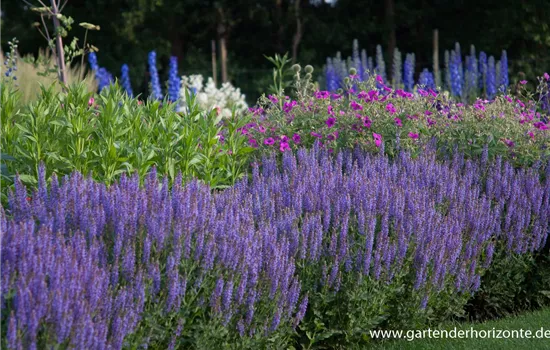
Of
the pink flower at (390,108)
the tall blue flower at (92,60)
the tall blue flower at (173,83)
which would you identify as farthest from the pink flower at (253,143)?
the tall blue flower at (92,60)

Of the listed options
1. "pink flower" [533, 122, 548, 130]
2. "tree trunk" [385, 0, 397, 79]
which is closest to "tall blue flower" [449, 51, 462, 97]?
"tree trunk" [385, 0, 397, 79]

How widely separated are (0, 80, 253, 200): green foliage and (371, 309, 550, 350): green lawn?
158 cm

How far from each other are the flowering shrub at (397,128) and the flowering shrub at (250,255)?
754 millimetres

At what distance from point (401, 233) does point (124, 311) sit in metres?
1.76

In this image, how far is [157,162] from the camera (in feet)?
16.8

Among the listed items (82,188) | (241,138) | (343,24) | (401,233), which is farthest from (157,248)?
(343,24)

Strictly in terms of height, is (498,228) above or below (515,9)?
below

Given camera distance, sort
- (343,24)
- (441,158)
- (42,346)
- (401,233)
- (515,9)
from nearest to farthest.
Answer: (42,346) < (401,233) < (441,158) < (515,9) < (343,24)

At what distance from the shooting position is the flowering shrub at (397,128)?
5.98 metres

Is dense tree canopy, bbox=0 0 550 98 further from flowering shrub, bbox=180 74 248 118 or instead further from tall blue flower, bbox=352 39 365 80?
flowering shrub, bbox=180 74 248 118

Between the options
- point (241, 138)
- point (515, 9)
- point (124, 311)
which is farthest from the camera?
point (515, 9)

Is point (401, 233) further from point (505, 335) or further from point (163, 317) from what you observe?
point (163, 317)

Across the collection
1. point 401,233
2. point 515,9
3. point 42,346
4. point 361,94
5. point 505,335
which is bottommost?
point 505,335

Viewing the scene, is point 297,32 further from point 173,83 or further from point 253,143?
point 253,143
